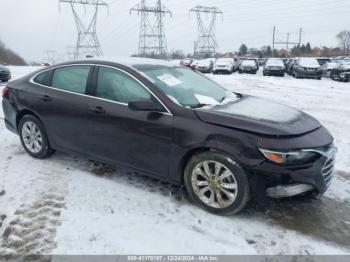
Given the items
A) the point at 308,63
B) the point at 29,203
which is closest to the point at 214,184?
the point at 29,203

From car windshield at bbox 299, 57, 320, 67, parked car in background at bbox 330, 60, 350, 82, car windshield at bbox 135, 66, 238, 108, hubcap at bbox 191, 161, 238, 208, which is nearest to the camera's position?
hubcap at bbox 191, 161, 238, 208

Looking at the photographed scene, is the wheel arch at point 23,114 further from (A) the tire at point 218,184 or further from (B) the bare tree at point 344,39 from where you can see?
(B) the bare tree at point 344,39

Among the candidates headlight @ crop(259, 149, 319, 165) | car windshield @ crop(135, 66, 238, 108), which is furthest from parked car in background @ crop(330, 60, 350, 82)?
headlight @ crop(259, 149, 319, 165)

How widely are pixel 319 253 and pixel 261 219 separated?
67cm

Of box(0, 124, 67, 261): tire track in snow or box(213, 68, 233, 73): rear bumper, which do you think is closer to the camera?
box(0, 124, 67, 261): tire track in snow

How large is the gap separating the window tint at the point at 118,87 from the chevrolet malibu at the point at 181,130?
0.01 meters

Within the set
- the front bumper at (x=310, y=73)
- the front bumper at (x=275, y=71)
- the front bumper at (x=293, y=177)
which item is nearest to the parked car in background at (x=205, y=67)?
the front bumper at (x=275, y=71)

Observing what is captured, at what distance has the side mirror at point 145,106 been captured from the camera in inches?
146

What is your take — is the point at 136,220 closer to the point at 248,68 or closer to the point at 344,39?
the point at 248,68

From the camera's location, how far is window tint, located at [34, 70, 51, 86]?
4.93m

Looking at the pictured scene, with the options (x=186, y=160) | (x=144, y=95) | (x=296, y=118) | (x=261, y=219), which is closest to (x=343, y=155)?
(x=296, y=118)

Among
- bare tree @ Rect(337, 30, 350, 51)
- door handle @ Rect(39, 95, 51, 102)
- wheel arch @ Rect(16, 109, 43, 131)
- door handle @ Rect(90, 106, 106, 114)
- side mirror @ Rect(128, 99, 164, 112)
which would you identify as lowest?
wheel arch @ Rect(16, 109, 43, 131)

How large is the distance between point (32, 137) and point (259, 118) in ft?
11.0

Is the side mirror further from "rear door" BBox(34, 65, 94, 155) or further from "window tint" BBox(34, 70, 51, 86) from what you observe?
"window tint" BBox(34, 70, 51, 86)
